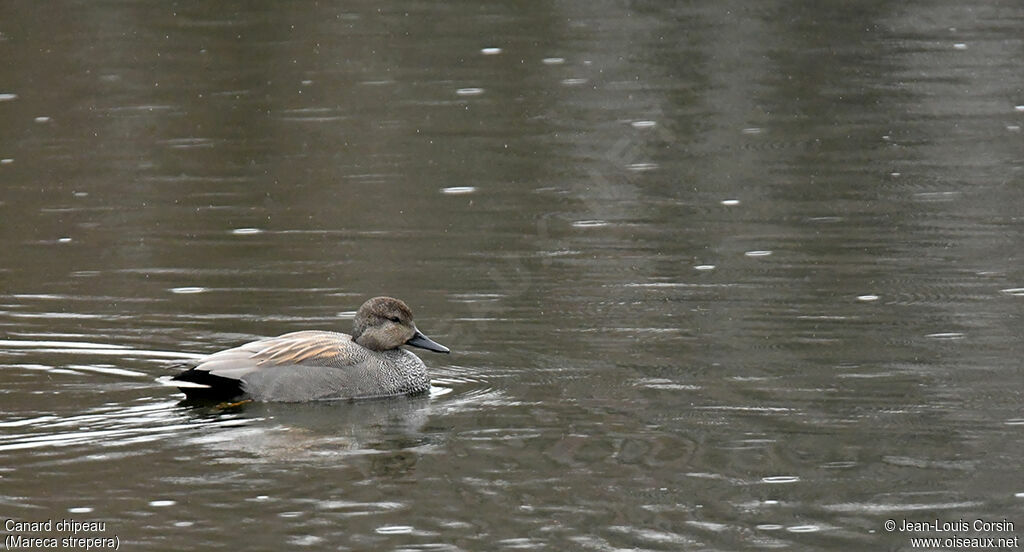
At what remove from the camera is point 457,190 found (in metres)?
17.3

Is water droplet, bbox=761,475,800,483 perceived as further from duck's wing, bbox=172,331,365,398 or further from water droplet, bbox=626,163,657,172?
water droplet, bbox=626,163,657,172

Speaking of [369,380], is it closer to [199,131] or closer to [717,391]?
[717,391]

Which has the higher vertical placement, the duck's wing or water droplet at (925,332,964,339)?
the duck's wing

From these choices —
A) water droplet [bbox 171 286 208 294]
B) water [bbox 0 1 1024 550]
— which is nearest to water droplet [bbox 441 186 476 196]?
water [bbox 0 1 1024 550]

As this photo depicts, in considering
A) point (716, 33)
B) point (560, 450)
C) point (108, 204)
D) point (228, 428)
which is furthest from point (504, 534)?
point (716, 33)

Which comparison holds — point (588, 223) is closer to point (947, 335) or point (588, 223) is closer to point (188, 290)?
point (188, 290)

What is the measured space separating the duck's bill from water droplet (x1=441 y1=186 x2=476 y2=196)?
18.4 feet

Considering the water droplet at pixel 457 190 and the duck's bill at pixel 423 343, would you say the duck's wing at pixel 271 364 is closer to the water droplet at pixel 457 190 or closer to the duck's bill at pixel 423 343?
the duck's bill at pixel 423 343

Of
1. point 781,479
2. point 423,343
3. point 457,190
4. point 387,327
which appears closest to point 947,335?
point 781,479

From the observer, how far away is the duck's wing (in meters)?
10.8

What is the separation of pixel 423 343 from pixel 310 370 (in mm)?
783

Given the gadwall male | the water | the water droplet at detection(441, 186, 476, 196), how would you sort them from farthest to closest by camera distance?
the water droplet at detection(441, 186, 476, 196) → the gadwall male → the water

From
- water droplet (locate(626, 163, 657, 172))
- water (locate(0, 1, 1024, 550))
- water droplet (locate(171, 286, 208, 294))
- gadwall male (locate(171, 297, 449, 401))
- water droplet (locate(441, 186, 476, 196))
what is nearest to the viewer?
water (locate(0, 1, 1024, 550))

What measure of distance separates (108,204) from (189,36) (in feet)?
31.2
